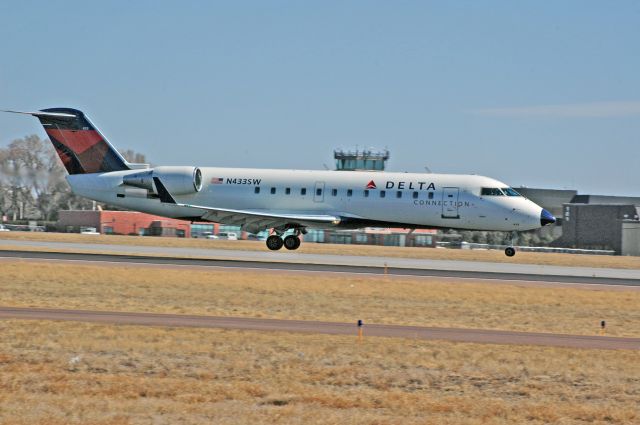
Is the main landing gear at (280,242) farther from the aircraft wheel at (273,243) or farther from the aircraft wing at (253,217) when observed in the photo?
the aircraft wing at (253,217)

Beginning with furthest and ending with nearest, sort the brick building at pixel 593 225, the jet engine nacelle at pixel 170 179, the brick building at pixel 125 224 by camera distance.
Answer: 1. the brick building at pixel 593 225
2. the brick building at pixel 125 224
3. the jet engine nacelle at pixel 170 179

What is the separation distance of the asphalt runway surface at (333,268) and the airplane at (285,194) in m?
2.85

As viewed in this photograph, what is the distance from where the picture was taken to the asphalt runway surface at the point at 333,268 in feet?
119

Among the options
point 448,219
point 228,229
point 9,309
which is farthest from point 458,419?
point 228,229

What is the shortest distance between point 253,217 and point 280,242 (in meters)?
2.89

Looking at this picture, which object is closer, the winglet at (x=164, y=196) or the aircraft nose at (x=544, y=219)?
the winglet at (x=164, y=196)

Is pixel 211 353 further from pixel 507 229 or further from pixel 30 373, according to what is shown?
pixel 507 229

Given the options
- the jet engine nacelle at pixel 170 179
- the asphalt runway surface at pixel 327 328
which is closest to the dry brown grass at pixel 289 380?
the asphalt runway surface at pixel 327 328

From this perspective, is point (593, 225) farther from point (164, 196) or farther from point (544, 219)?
point (164, 196)

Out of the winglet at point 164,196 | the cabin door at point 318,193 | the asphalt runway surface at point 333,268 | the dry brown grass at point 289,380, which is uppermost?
the cabin door at point 318,193

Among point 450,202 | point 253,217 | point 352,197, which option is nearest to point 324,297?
point 253,217

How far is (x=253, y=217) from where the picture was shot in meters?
42.1

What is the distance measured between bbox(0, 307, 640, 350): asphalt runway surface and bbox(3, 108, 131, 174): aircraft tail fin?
22793mm

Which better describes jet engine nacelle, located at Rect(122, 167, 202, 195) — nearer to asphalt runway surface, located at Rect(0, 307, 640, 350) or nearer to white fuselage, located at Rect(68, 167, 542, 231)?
white fuselage, located at Rect(68, 167, 542, 231)
